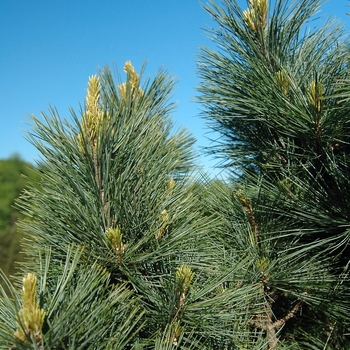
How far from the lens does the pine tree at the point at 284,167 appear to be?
0.68m

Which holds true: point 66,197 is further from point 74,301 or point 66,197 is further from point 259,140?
point 259,140

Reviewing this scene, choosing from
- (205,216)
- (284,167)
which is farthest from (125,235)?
(284,167)

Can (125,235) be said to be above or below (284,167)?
below

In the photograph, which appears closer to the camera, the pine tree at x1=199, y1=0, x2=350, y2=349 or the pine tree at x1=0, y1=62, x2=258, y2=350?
the pine tree at x1=0, y1=62, x2=258, y2=350

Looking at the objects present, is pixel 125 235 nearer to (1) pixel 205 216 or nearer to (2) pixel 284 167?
(1) pixel 205 216

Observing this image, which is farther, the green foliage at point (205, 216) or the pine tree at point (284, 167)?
the pine tree at point (284, 167)

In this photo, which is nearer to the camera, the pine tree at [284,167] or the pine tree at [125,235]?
the pine tree at [125,235]

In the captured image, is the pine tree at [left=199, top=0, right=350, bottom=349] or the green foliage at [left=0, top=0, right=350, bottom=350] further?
the pine tree at [left=199, top=0, right=350, bottom=349]

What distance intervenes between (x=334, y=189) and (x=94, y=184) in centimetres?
47

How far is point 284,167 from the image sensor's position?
0.77 m

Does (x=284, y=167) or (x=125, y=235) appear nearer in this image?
(x=125, y=235)

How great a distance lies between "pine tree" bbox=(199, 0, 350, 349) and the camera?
680mm

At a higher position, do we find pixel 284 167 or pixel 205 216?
pixel 284 167

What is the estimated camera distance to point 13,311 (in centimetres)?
47
